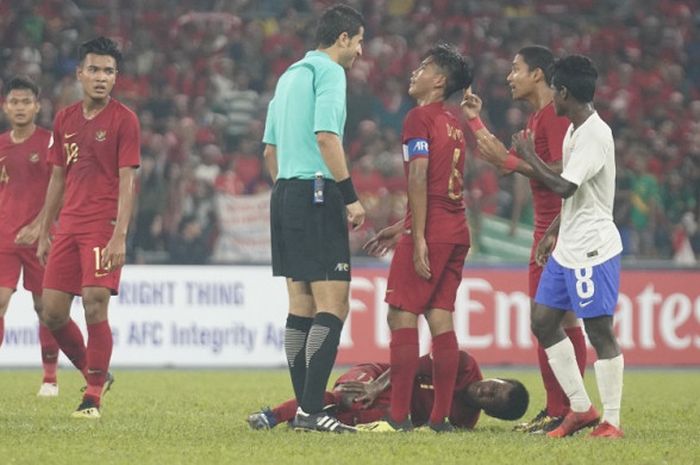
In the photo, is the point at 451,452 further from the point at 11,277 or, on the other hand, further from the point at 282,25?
the point at 282,25

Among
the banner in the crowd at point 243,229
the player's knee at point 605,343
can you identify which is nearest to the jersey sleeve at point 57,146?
the player's knee at point 605,343

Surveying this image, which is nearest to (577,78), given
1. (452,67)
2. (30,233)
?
(452,67)

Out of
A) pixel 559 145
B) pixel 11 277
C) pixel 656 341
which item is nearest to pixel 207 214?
pixel 656 341

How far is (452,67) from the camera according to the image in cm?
940

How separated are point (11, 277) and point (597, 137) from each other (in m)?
5.66

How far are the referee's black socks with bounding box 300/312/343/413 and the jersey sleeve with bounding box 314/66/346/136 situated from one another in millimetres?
1125

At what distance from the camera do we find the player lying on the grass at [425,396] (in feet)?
31.0

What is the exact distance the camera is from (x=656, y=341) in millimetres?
18219

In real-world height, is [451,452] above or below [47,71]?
below

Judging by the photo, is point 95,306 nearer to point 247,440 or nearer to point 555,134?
point 247,440

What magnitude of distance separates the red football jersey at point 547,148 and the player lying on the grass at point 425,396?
3.25 feet

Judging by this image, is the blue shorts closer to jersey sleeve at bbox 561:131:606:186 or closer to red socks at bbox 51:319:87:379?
jersey sleeve at bbox 561:131:606:186

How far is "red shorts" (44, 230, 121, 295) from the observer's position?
9727mm

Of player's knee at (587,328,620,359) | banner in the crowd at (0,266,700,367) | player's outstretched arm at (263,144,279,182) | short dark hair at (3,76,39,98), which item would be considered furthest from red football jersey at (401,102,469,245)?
banner in the crowd at (0,266,700,367)
